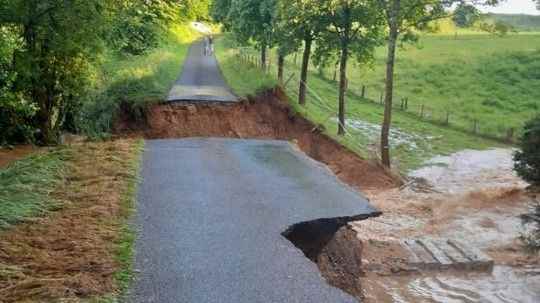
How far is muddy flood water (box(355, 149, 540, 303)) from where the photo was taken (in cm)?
1100

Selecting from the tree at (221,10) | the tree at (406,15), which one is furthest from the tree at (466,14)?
the tree at (221,10)

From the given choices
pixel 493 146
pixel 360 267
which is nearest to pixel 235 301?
pixel 360 267

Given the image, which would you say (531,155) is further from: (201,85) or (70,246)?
(70,246)

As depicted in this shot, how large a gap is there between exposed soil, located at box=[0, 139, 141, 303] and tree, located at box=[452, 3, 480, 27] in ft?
42.3

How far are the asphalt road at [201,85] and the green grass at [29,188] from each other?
10.3m

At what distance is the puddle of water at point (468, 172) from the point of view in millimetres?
21344

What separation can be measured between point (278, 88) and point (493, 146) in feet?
43.8

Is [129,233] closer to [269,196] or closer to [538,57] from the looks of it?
[269,196]

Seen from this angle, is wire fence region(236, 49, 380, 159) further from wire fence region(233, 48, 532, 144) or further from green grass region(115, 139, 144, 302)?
green grass region(115, 139, 144, 302)

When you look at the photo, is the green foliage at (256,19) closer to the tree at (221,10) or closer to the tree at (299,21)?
the tree at (299,21)

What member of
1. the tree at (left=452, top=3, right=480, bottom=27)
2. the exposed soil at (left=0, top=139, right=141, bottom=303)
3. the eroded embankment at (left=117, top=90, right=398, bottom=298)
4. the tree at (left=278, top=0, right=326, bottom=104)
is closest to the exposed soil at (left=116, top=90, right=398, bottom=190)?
the eroded embankment at (left=117, top=90, right=398, bottom=298)

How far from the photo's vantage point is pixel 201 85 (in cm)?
2556

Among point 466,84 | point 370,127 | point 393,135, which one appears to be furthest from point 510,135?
point 466,84

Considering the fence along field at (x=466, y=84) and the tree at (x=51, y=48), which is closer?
the tree at (x=51, y=48)
